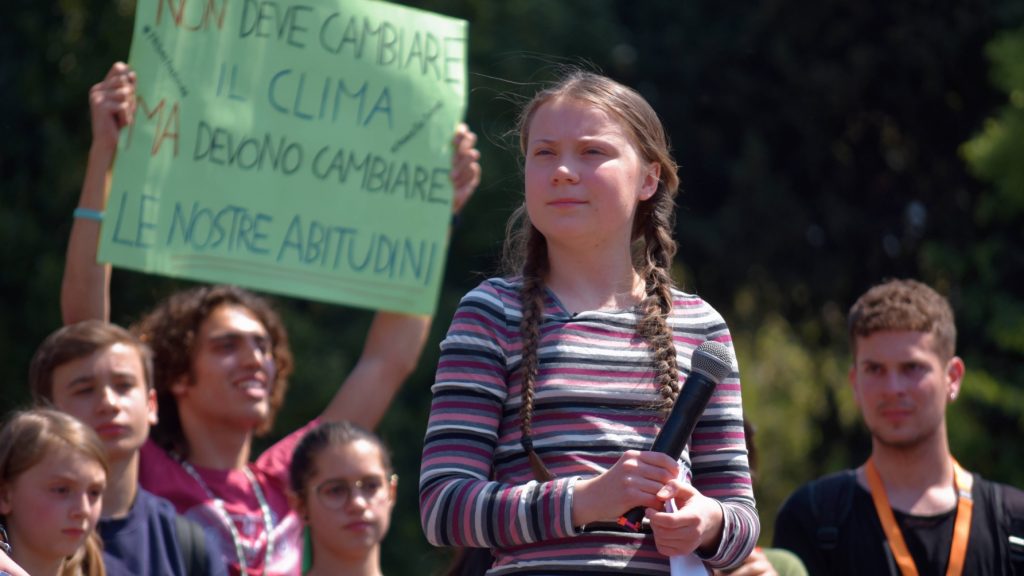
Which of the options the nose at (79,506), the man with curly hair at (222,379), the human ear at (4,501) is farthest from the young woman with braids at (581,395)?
the man with curly hair at (222,379)

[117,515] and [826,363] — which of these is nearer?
[117,515]

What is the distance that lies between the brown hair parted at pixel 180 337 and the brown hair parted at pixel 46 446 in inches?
39.4

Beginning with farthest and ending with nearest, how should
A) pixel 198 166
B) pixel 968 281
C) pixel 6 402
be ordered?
pixel 968 281 → pixel 6 402 → pixel 198 166

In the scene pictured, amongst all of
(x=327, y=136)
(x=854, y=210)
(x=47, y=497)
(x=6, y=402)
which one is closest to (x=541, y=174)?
(x=47, y=497)

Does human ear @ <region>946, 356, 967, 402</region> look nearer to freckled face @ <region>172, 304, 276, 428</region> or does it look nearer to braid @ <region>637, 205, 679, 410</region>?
braid @ <region>637, 205, 679, 410</region>

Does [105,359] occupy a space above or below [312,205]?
below

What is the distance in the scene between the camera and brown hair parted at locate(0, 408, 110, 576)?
3.94m

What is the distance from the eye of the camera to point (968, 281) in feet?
36.3

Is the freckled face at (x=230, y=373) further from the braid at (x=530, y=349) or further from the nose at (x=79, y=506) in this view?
the braid at (x=530, y=349)

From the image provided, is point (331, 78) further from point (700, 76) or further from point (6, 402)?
point (700, 76)

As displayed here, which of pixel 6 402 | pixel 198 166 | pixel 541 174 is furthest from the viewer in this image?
pixel 6 402

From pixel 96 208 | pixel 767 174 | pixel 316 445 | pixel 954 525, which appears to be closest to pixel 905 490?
pixel 954 525

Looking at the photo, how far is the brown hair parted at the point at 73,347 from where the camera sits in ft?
14.6

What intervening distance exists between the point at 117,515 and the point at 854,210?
28.5 ft
